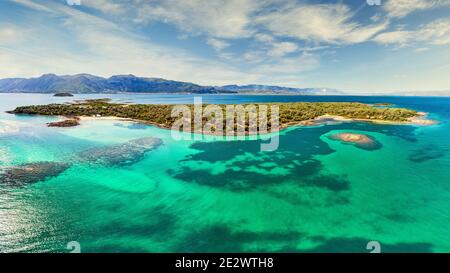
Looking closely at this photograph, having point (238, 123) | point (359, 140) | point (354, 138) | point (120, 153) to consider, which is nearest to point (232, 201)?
point (120, 153)

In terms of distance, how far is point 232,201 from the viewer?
19.0 metres

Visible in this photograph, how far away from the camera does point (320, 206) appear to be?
1814 centimetres

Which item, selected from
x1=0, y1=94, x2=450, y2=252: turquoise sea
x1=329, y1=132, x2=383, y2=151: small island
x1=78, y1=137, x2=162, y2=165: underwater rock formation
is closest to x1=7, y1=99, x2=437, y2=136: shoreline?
x1=78, y1=137, x2=162, y2=165: underwater rock formation

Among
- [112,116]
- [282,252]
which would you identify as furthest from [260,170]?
[112,116]

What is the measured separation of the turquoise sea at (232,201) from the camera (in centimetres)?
1411

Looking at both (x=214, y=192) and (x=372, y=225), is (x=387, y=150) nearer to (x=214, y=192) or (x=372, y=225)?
(x=372, y=225)

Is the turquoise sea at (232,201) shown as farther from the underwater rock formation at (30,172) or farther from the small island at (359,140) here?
the small island at (359,140)

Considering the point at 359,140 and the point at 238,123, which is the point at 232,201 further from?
the point at 238,123

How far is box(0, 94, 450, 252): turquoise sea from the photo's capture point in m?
14.1

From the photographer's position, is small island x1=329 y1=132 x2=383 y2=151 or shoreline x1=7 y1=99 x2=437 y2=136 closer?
small island x1=329 y1=132 x2=383 y2=151

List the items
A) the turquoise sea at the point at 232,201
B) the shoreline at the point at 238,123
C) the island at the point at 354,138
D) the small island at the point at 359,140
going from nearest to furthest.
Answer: the turquoise sea at the point at 232,201
the small island at the point at 359,140
the island at the point at 354,138
the shoreline at the point at 238,123

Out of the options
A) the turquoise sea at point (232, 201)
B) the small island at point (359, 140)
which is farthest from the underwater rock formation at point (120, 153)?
the small island at point (359, 140)

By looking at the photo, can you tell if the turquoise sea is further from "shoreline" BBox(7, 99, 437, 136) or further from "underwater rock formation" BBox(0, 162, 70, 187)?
"shoreline" BBox(7, 99, 437, 136)
